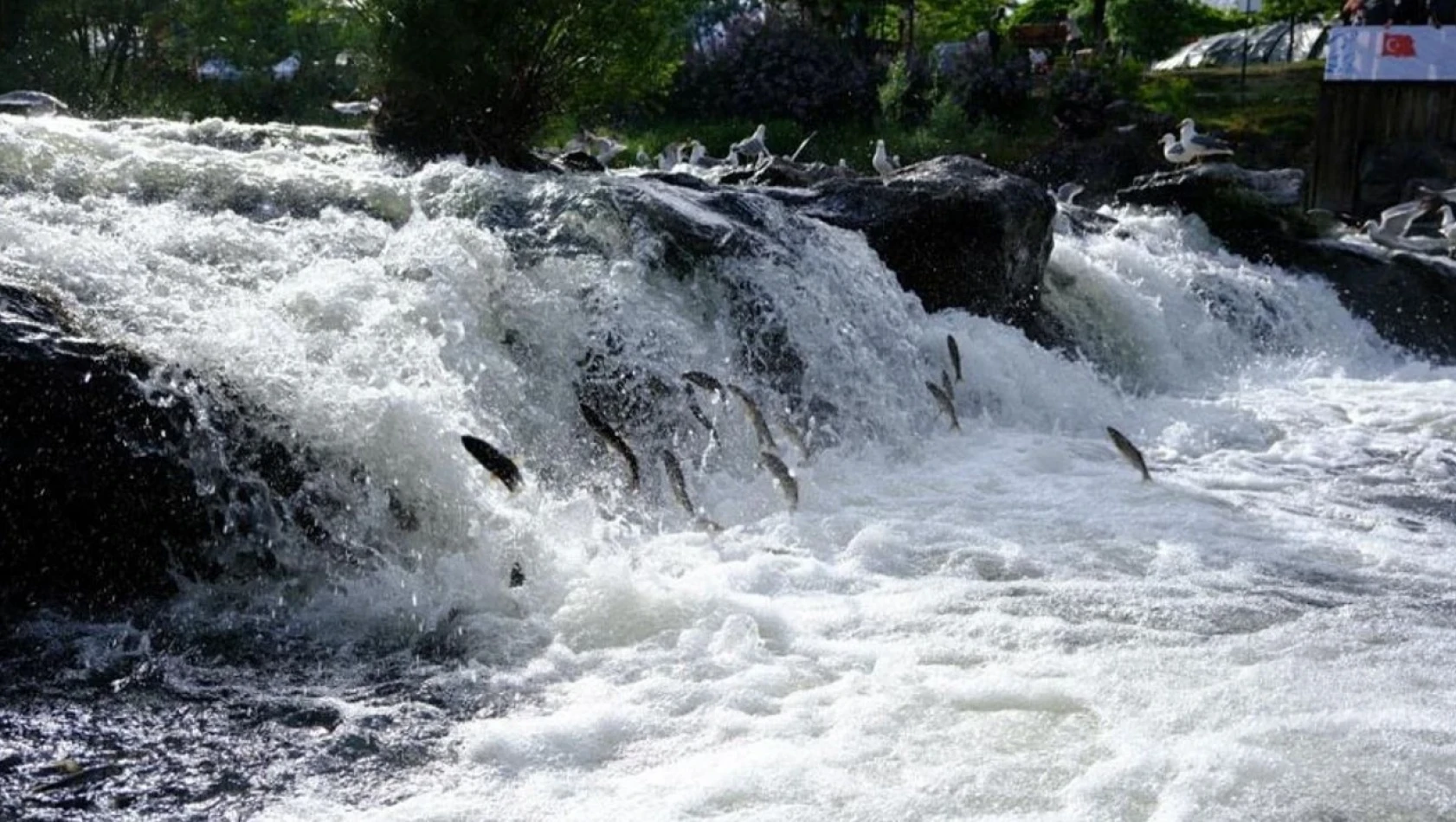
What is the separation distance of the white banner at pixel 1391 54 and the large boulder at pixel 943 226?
1210 centimetres

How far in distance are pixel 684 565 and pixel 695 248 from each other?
3181 mm

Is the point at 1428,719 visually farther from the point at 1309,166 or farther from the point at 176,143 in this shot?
the point at 1309,166

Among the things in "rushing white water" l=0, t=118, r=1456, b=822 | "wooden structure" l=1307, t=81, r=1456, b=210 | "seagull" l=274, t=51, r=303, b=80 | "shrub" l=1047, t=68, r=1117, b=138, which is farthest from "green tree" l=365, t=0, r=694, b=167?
"shrub" l=1047, t=68, r=1117, b=138

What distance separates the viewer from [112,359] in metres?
5.76

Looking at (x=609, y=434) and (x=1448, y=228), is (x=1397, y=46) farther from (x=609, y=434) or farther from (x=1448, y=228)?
(x=609, y=434)

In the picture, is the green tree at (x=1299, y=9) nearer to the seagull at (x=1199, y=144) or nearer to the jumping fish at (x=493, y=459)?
the seagull at (x=1199, y=144)

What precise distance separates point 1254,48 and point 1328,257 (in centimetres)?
1716

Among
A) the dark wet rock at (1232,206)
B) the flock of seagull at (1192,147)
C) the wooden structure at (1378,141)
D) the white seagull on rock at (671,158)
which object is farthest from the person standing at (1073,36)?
the dark wet rock at (1232,206)

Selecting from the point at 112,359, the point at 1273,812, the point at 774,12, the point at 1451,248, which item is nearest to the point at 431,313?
the point at 112,359

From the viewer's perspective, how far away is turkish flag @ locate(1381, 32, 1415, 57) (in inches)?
827

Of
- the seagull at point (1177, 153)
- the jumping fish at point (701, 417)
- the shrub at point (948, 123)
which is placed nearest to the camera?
the jumping fish at point (701, 417)

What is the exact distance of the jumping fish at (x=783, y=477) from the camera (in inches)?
272

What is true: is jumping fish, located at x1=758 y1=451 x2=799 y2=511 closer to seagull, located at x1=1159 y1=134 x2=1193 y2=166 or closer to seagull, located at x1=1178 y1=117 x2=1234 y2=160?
seagull, located at x1=1178 y1=117 x2=1234 y2=160

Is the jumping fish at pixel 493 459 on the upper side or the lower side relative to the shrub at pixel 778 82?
lower
